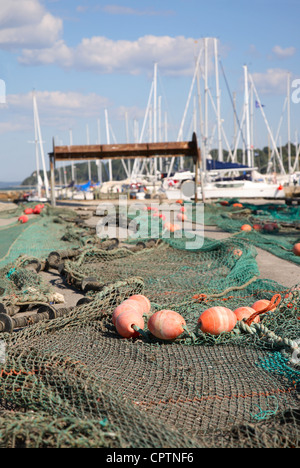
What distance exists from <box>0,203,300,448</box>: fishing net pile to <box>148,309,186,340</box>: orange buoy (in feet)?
0.29

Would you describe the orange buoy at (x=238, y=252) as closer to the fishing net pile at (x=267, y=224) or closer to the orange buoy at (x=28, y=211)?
the fishing net pile at (x=267, y=224)

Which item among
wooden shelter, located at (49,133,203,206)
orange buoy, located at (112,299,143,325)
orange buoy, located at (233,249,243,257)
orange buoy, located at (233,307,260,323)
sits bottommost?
orange buoy, located at (233,249,243,257)

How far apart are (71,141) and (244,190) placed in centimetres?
3249

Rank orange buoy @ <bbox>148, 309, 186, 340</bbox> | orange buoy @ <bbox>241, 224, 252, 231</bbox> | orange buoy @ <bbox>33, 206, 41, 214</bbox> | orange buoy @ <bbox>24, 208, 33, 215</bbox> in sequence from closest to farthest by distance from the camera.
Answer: orange buoy @ <bbox>148, 309, 186, 340</bbox>
orange buoy @ <bbox>241, 224, 252, 231</bbox>
orange buoy @ <bbox>33, 206, 41, 214</bbox>
orange buoy @ <bbox>24, 208, 33, 215</bbox>

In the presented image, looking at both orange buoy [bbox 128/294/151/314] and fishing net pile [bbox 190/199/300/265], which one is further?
fishing net pile [bbox 190/199/300/265]

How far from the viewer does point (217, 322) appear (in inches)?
162

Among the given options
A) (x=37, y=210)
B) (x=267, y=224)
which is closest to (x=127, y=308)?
(x=267, y=224)

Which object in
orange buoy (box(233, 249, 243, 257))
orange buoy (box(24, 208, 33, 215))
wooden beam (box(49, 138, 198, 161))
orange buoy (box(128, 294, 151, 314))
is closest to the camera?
orange buoy (box(128, 294, 151, 314))

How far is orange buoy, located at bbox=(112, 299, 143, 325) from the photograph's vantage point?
14.5 feet

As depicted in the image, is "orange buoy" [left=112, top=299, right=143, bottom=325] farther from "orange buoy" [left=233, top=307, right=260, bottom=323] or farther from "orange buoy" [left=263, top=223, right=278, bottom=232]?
"orange buoy" [left=263, top=223, right=278, bottom=232]

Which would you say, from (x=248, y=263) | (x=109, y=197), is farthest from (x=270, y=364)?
(x=109, y=197)

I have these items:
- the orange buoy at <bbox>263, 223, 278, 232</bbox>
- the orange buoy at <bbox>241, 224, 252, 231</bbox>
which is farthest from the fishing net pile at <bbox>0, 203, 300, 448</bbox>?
the orange buoy at <bbox>263, 223, 278, 232</bbox>

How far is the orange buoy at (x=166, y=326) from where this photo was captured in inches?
160
